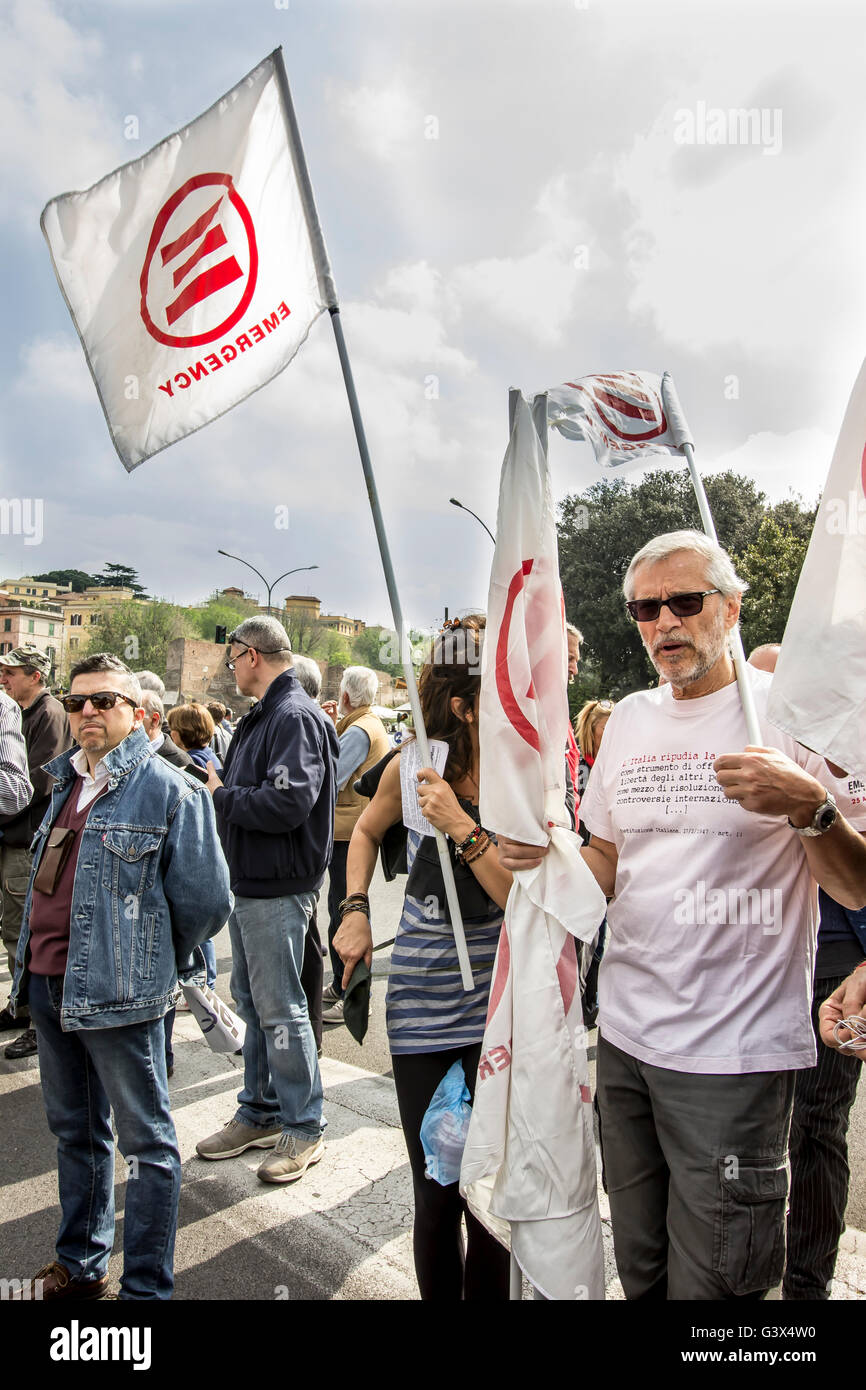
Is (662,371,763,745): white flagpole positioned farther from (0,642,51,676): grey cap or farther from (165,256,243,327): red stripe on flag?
(0,642,51,676): grey cap

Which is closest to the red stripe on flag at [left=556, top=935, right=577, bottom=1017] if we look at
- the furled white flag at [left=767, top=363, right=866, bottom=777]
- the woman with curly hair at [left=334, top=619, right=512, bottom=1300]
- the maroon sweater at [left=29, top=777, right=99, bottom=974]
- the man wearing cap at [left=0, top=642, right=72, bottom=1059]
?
the woman with curly hair at [left=334, top=619, right=512, bottom=1300]

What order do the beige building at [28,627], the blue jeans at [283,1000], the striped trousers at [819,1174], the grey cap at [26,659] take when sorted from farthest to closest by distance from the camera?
the beige building at [28,627] < the grey cap at [26,659] < the blue jeans at [283,1000] < the striped trousers at [819,1174]

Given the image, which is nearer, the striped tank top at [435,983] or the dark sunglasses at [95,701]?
the striped tank top at [435,983]

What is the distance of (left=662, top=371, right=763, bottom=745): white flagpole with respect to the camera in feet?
6.41

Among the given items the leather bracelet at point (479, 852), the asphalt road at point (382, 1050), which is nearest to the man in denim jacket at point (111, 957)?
the leather bracelet at point (479, 852)

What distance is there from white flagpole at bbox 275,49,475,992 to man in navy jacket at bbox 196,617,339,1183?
1.26m

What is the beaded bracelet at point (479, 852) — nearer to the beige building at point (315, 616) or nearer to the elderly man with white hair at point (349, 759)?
the elderly man with white hair at point (349, 759)

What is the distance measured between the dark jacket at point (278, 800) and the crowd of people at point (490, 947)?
0.01 meters

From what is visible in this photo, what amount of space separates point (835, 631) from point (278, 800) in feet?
7.44

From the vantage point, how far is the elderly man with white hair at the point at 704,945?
182 cm

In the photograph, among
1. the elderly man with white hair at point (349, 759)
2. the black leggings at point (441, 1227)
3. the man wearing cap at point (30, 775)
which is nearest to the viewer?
the black leggings at point (441, 1227)

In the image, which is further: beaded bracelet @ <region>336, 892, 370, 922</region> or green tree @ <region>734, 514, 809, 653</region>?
green tree @ <region>734, 514, 809, 653</region>

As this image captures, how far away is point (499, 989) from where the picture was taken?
211 centimetres

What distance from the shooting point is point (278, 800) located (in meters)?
3.51
